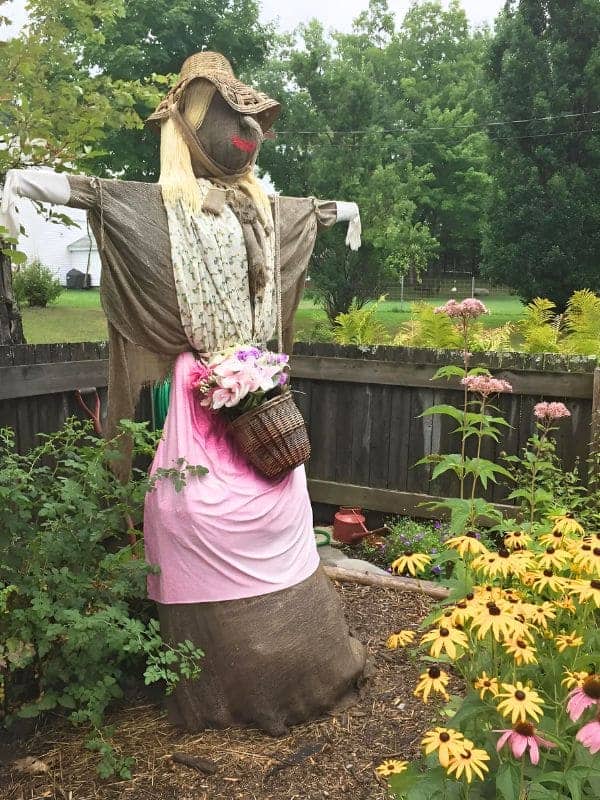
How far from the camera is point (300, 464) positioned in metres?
2.77

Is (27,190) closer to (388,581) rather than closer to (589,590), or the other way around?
(589,590)

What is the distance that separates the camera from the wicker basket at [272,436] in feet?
8.45

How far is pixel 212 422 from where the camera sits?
2.69 m

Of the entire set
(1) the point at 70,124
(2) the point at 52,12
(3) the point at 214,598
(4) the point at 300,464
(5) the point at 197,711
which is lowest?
(5) the point at 197,711

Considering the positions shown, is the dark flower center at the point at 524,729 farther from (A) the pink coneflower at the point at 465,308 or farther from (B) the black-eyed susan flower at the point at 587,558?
(A) the pink coneflower at the point at 465,308

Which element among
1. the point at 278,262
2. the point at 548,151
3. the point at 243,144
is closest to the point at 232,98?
the point at 243,144

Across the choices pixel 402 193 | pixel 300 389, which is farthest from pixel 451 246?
pixel 300 389

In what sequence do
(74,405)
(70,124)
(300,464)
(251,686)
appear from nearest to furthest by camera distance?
(251,686) < (300,464) < (70,124) < (74,405)

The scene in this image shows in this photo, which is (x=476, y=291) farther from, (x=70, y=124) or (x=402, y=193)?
(x=70, y=124)

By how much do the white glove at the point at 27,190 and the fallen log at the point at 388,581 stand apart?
219cm

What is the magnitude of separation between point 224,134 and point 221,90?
0.15 m

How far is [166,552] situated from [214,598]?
0.23 meters

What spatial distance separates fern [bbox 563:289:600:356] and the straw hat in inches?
122

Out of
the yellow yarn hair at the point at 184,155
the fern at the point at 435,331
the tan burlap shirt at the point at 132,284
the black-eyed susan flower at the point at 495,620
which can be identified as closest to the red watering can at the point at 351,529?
the fern at the point at 435,331
